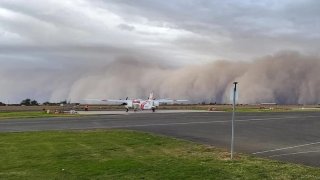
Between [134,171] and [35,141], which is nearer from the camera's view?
[134,171]

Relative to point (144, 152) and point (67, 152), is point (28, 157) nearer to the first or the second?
point (67, 152)

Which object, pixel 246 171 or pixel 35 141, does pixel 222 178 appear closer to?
pixel 246 171

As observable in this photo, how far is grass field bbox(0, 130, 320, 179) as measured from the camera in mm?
14125

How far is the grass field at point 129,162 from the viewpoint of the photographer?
14.1 m

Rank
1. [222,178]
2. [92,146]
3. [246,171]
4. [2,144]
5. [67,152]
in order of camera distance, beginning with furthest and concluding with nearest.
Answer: [2,144], [92,146], [67,152], [246,171], [222,178]

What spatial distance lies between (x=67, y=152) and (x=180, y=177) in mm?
7647

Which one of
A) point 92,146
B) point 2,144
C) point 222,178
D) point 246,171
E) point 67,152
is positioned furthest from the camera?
point 2,144

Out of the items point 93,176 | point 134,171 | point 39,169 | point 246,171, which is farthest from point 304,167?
point 39,169

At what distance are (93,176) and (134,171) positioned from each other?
1.34 meters

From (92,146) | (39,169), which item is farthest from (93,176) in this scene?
(92,146)

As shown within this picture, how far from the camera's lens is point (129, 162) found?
16.5m

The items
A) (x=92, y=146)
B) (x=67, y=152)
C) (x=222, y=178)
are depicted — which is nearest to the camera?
(x=222, y=178)

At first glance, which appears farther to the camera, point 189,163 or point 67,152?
point 67,152

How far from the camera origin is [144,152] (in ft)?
64.9
